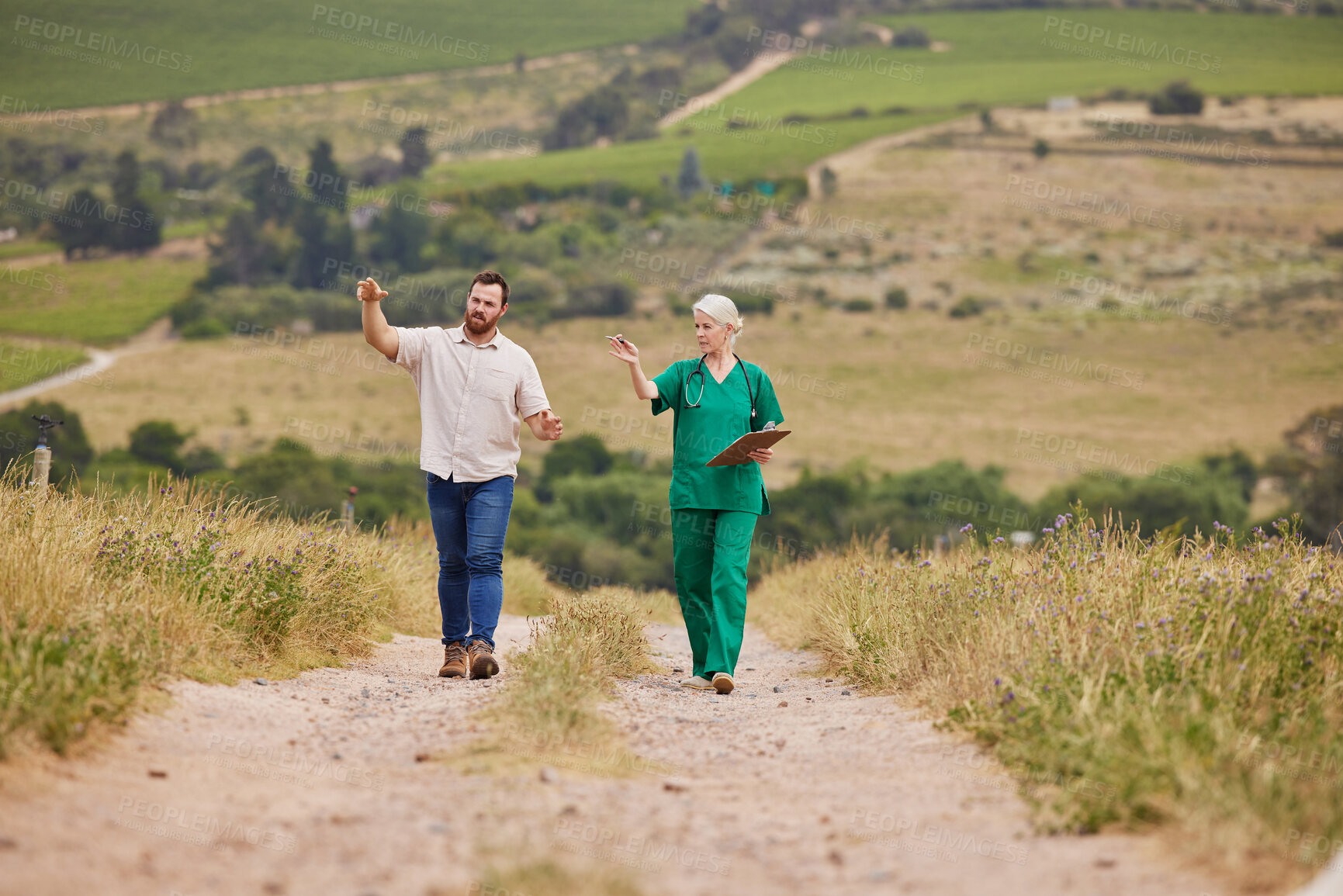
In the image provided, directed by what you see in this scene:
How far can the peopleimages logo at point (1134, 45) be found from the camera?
125000 mm

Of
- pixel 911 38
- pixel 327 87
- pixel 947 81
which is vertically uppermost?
pixel 911 38

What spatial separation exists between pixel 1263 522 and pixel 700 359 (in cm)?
4553

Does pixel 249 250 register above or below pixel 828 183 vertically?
below

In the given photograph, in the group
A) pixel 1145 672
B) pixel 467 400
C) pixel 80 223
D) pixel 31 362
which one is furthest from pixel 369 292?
pixel 80 223

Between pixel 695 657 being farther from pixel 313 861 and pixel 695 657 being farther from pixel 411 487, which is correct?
pixel 411 487

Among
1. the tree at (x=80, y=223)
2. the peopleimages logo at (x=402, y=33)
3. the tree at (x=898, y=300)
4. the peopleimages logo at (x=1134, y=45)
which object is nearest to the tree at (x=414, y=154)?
the peopleimages logo at (x=402, y=33)

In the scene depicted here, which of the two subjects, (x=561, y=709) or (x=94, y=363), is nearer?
(x=561, y=709)

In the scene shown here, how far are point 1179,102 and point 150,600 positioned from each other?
12202 centimetres

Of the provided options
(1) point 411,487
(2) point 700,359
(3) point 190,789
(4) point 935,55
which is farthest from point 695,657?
(4) point 935,55

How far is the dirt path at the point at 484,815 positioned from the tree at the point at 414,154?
121 m

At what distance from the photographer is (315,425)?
6134 centimetres

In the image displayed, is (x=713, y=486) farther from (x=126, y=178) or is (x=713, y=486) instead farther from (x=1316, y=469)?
(x=126, y=178)

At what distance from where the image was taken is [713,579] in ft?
21.8

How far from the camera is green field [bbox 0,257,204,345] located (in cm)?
8125
